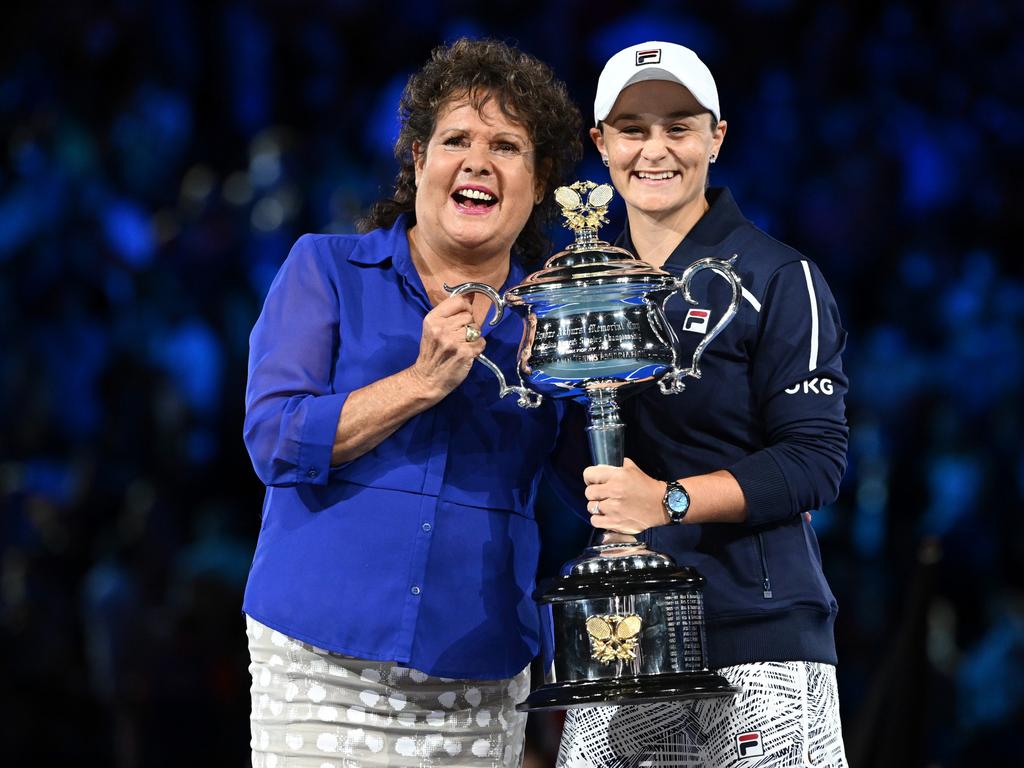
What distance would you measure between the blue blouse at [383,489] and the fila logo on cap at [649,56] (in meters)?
0.44

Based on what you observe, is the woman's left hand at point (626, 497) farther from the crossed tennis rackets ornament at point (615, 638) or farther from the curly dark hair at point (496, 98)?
the curly dark hair at point (496, 98)

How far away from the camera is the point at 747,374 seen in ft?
6.36

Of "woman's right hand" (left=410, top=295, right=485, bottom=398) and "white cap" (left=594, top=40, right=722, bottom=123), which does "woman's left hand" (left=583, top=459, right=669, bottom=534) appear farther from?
"white cap" (left=594, top=40, right=722, bottom=123)

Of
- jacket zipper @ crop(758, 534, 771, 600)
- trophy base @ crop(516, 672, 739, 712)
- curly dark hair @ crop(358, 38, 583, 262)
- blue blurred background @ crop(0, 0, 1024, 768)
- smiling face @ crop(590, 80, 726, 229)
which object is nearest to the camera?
trophy base @ crop(516, 672, 739, 712)

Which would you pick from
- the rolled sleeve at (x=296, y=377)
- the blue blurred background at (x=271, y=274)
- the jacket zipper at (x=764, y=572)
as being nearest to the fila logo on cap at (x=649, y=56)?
the rolled sleeve at (x=296, y=377)

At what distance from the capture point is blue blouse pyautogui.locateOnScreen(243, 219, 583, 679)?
→ 6.33ft

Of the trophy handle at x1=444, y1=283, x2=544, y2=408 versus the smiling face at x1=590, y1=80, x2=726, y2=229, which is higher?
the smiling face at x1=590, y1=80, x2=726, y2=229

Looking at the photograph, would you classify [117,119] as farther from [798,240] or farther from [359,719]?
[359,719]

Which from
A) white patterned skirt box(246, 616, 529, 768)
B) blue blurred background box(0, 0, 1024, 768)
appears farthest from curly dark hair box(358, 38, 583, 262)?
blue blurred background box(0, 0, 1024, 768)

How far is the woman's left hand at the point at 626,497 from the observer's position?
180cm

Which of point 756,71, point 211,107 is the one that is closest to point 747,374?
point 756,71

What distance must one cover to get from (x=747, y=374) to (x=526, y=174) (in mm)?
449

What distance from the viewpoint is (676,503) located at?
1.80 metres

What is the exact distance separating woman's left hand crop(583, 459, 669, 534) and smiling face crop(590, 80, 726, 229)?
0.40 metres
